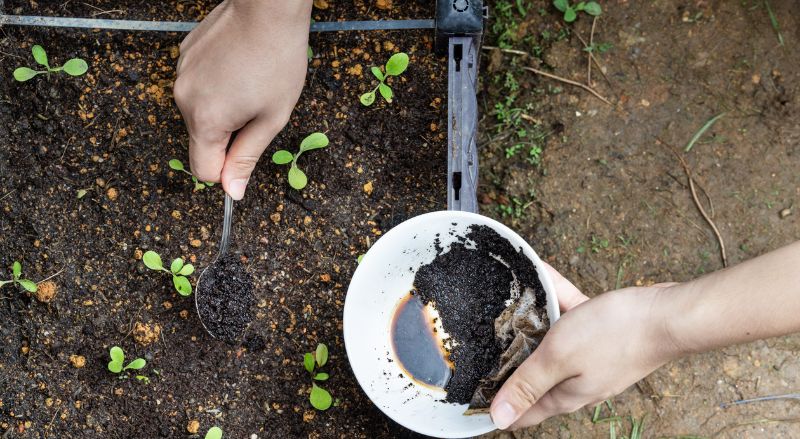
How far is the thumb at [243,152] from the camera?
122 cm

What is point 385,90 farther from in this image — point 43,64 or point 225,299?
point 43,64

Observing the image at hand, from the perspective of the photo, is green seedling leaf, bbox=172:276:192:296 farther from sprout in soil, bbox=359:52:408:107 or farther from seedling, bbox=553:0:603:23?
seedling, bbox=553:0:603:23

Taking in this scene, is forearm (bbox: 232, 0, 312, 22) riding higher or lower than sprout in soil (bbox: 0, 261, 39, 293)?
higher

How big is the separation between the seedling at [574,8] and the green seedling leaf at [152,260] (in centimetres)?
120

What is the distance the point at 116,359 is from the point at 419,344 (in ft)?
2.14

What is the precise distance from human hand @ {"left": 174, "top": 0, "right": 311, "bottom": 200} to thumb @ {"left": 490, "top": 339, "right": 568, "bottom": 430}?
64 centimetres

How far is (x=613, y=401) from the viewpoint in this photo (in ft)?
5.27

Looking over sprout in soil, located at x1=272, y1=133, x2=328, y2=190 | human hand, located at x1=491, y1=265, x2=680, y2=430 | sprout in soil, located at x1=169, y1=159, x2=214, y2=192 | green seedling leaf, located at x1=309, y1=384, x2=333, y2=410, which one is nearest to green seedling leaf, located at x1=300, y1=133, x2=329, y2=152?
sprout in soil, located at x1=272, y1=133, x2=328, y2=190

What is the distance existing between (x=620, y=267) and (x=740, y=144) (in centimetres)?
46

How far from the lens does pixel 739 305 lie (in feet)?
3.43

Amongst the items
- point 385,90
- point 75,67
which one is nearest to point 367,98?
point 385,90

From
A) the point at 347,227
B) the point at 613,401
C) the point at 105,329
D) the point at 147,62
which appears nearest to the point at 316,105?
the point at 347,227

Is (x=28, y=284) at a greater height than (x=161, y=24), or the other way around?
(x=161, y=24)

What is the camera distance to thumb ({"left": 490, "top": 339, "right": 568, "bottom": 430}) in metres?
1.12
